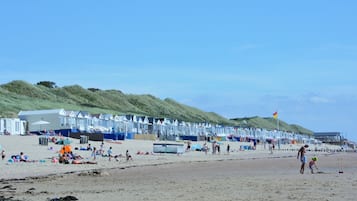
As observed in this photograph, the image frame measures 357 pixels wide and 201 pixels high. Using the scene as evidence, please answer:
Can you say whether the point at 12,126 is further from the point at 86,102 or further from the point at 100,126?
the point at 86,102

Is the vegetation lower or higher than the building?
higher

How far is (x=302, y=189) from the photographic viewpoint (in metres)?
15.4

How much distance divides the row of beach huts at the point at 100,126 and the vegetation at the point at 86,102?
855 centimetres

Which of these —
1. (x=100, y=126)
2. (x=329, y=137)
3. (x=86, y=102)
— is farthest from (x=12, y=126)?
(x=329, y=137)

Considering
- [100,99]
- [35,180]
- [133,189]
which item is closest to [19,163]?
[35,180]

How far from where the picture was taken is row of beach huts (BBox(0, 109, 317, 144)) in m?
55.6

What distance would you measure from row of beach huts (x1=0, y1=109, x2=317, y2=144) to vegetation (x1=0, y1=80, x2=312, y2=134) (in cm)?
855

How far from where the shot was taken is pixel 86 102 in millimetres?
117750

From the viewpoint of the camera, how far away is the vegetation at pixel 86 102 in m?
84.6

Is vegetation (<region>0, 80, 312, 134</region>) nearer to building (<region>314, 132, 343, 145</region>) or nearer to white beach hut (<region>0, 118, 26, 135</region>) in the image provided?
white beach hut (<region>0, 118, 26, 135</region>)

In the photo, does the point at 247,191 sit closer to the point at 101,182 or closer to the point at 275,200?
the point at 275,200

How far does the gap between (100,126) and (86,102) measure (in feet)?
160

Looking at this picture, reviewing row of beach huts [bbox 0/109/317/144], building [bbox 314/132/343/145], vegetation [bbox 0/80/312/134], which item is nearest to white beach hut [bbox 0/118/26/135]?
row of beach huts [bbox 0/109/317/144]

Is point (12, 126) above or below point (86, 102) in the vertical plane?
below
